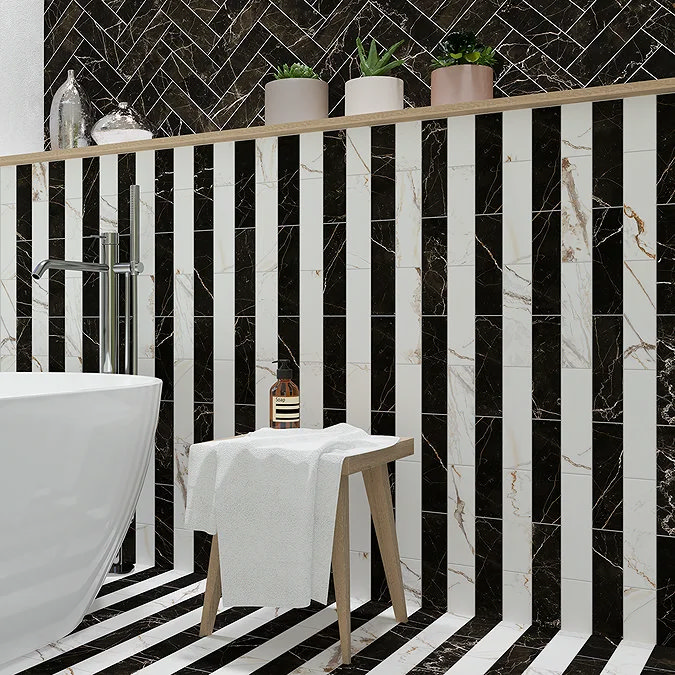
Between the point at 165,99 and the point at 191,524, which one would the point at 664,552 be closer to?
the point at 191,524

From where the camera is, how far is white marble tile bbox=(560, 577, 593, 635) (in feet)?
7.63

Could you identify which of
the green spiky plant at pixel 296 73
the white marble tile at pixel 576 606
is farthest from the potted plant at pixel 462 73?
the white marble tile at pixel 576 606

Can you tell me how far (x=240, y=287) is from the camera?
9.16 ft

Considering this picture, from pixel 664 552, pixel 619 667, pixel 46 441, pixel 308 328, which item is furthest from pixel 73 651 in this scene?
pixel 664 552

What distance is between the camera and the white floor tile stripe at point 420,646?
209 centimetres

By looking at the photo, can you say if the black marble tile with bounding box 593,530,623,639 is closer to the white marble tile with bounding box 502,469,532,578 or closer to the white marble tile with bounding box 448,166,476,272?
the white marble tile with bounding box 502,469,532,578

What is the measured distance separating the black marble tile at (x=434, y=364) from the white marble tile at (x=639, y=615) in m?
0.69

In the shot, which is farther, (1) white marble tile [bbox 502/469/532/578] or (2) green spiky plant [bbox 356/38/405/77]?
(2) green spiky plant [bbox 356/38/405/77]

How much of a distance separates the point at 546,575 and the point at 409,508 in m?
0.42

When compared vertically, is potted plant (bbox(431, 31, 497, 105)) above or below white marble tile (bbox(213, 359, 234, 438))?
above

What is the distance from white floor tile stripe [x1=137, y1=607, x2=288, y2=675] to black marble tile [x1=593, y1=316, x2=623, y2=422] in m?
1.06

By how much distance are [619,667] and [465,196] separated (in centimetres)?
128

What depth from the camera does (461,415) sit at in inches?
97.7

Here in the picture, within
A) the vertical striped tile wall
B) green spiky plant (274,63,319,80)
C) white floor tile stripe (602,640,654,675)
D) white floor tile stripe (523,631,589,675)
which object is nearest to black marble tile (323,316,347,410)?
the vertical striped tile wall
